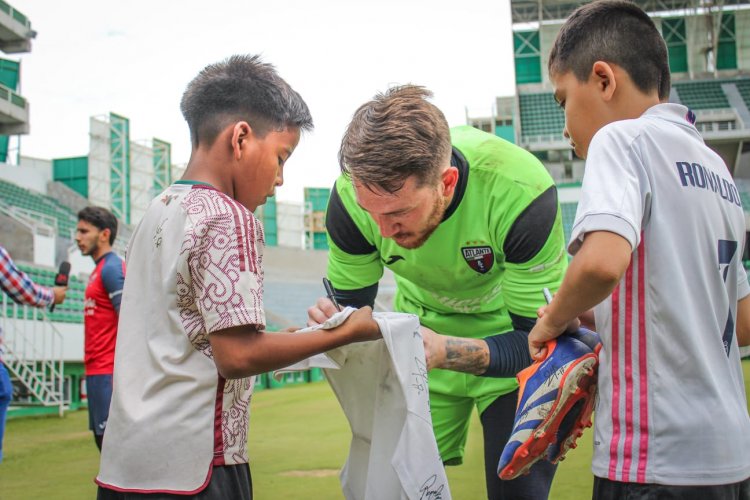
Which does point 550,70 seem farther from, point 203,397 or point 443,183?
point 203,397

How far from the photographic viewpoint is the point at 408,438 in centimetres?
214

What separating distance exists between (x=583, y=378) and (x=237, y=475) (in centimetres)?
87

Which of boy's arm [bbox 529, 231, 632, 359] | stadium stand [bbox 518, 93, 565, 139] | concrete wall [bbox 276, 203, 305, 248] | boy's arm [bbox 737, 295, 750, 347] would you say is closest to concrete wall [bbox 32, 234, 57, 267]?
boy's arm [bbox 737, 295, 750, 347]

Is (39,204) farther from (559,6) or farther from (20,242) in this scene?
(559,6)

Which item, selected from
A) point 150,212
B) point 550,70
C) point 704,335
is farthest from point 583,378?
point 150,212

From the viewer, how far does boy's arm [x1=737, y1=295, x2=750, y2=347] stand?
2.01 m

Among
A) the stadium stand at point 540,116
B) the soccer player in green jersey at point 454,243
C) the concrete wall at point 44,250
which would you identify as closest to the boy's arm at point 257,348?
the soccer player in green jersey at point 454,243

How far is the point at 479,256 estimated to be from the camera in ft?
8.82

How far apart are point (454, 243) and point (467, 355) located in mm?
393

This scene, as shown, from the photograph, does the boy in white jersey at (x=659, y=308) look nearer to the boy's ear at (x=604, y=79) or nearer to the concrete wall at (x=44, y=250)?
the boy's ear at (x=604, y=79)

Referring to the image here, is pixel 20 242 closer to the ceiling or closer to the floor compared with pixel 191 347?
closer to the ceiling

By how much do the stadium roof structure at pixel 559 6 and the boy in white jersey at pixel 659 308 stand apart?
94.2 feet

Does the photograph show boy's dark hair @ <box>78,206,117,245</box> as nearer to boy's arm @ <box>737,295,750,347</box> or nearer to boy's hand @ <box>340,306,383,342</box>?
boy's hand @ <box>340,306,383,342</box>

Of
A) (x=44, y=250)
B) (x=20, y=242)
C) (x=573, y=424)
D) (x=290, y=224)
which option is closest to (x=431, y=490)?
(x=573, y=424)
